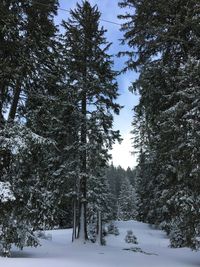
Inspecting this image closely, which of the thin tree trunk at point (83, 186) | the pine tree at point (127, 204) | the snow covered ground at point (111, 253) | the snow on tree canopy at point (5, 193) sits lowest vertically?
the snow covered ground at point (111, 253)

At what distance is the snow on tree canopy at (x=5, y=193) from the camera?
11202mm

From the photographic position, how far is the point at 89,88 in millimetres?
24109

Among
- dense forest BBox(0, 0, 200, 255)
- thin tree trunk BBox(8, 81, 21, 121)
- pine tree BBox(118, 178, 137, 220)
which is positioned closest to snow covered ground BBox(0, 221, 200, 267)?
dense forest BBox(0, 0, 200, 255)

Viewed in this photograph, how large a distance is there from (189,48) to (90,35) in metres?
12.3

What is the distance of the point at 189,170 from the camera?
12.0 meters

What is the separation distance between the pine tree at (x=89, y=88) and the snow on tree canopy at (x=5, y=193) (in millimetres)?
10601

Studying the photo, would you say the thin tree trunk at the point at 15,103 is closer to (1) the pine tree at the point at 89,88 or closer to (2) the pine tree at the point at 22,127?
(2) the pine tree at the point at 22,127

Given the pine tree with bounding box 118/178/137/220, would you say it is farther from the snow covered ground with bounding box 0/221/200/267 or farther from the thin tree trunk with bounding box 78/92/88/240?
the thin tree trunk with bounding box 78/92/88/240

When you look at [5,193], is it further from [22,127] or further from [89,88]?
[89,88]

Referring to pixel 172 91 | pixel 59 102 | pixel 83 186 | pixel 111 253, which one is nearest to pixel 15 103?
pixel 59 102

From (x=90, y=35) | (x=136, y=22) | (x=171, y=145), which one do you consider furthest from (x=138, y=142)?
(x=171, y=145)

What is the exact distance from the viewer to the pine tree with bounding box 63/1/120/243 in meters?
22.7

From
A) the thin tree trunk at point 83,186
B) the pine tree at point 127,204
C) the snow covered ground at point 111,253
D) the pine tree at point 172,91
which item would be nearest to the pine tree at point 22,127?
the snow covered ground at point 111,253

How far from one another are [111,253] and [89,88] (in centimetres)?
1119
